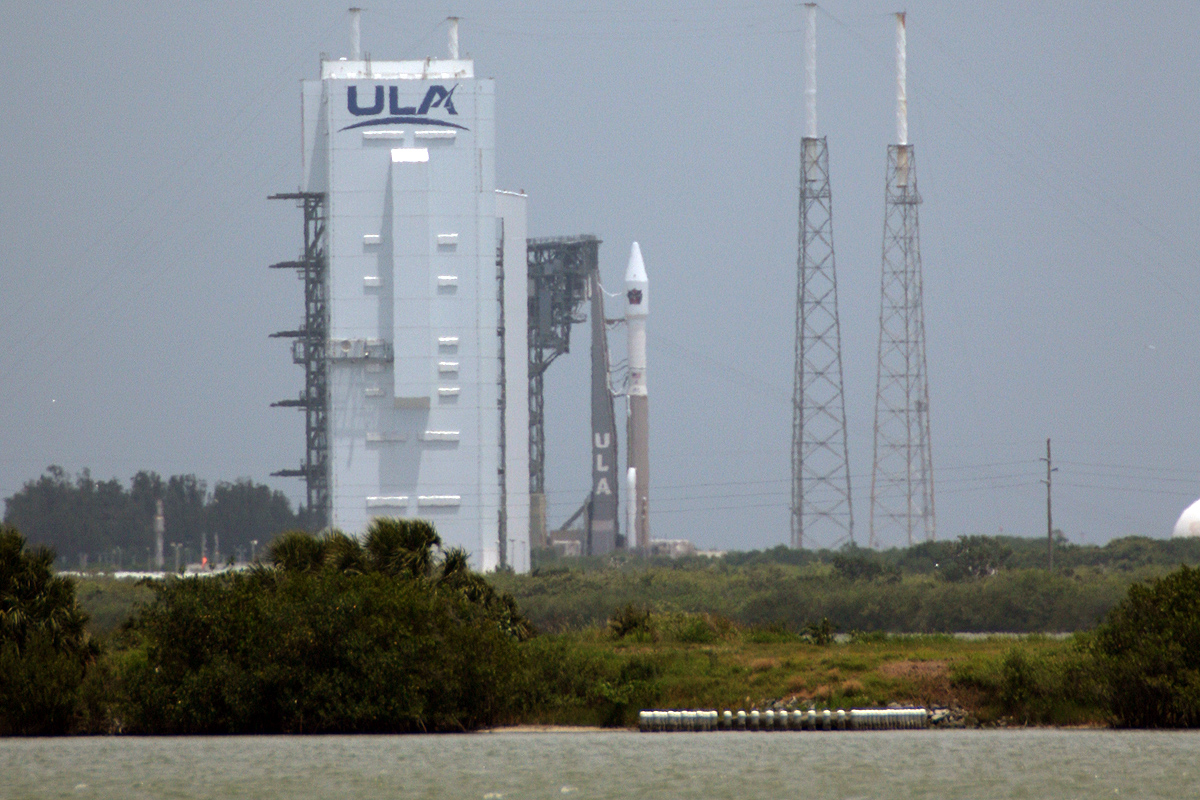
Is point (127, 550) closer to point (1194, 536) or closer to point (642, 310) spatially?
point (642, 310)

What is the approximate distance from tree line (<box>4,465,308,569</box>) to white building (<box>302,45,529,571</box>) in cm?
1841

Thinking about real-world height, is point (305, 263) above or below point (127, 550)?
above

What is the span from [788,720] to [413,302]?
57.6 m

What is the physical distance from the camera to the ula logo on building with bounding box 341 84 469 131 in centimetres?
9312

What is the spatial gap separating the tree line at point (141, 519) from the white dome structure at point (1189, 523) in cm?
5432

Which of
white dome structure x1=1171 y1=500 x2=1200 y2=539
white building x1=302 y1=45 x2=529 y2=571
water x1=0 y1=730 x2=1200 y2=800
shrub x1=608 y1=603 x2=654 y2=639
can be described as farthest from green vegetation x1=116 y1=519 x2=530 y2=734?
white dome structure x1=1171 y1=500 x2=1200 y2=539

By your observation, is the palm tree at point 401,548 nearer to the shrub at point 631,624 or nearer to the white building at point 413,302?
the shrub at point 631,624

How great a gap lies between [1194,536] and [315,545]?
2881 inches

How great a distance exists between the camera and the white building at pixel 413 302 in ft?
302

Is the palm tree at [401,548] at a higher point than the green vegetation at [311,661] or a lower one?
higher

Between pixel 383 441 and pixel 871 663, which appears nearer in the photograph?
pixel 871 663

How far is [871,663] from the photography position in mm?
41344

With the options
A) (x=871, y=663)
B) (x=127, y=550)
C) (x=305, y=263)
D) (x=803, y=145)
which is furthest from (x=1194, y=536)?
(x=127, y=550)

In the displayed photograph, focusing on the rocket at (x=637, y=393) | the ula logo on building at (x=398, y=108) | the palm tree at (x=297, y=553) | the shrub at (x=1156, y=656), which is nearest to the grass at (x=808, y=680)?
the shrub at (x=1156, y=656)
